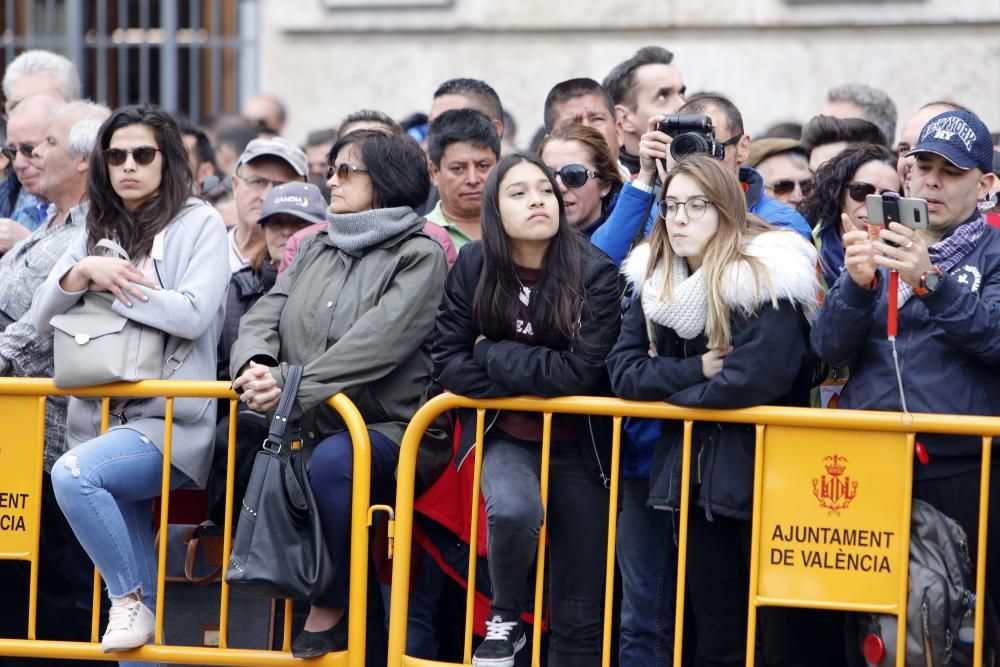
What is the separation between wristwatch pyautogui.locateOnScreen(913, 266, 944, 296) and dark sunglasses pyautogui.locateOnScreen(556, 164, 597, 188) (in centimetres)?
147

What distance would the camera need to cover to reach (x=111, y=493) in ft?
17.5

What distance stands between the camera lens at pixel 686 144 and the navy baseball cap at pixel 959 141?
0.69 m

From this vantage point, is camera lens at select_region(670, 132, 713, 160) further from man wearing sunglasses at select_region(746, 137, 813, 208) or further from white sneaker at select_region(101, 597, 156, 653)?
A: white sneaker at select_region(101, 597, 156, 653)

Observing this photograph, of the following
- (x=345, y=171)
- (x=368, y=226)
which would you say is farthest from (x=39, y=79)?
(x=368, y=226)

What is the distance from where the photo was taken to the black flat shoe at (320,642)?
5250 mm

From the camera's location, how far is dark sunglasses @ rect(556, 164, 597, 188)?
5.65 metres

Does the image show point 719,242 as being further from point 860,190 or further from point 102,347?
point 102,347

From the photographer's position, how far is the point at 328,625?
5301mm

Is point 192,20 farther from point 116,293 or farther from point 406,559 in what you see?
point 406,559

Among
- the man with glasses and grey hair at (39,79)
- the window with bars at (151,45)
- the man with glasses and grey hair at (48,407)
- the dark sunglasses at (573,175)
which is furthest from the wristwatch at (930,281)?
the window with bars at (151,45)

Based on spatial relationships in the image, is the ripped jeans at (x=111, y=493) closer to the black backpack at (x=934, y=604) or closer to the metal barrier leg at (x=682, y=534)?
the metal barrier leg at (x=682, y=534)

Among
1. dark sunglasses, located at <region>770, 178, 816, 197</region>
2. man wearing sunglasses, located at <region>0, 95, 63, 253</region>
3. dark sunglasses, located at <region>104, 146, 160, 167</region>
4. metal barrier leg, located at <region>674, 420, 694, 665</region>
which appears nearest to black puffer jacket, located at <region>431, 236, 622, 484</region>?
metal barrier leg, located at <region>674, 420, 694, 665</region>

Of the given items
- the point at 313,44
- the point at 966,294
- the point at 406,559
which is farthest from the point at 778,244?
the point at 313,44

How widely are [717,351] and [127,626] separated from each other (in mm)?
2251
